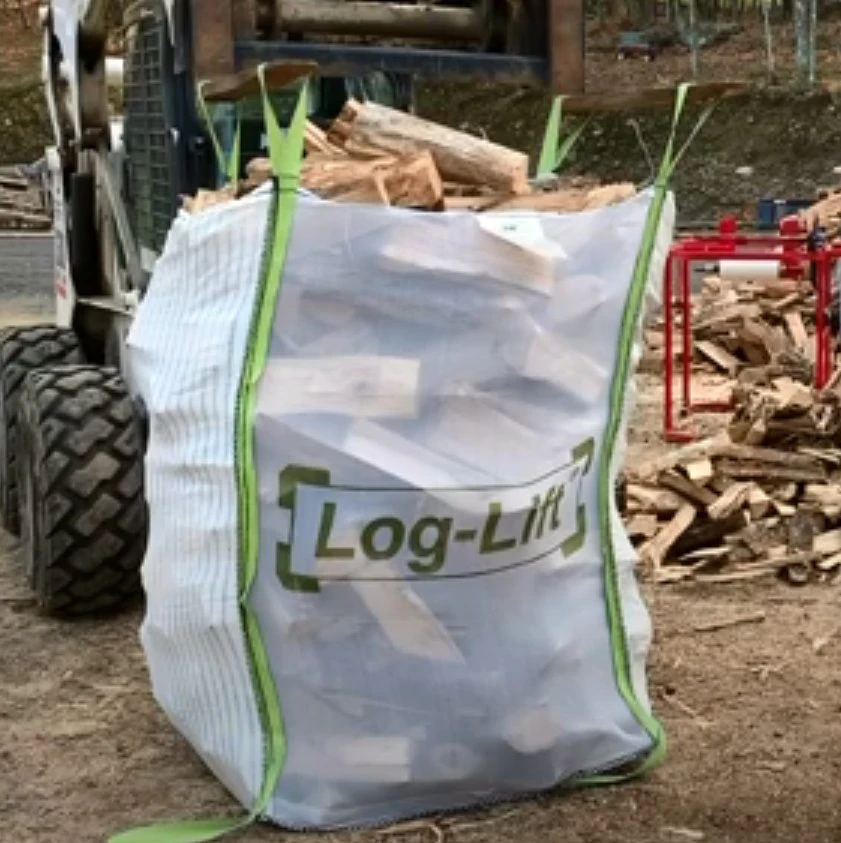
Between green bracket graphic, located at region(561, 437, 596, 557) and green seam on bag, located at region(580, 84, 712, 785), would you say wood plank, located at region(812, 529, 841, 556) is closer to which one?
green seam on bag, located at region(580, 84, 712, 785)

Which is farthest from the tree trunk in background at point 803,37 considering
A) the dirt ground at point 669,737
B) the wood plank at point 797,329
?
the dirt ground at point 669,737

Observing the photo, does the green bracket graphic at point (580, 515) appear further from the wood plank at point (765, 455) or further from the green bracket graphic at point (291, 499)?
the wood plank at point (765, 455)

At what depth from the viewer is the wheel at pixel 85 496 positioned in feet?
19.2

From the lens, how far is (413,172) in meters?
4.22

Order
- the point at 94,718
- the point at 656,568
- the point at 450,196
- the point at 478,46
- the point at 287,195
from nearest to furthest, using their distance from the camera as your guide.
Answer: the point at 287,195
the point at 450,196
the point at 94,718
the point at 478,46
the point at 656,568

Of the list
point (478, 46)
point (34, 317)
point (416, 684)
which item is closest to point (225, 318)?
point (416, 684)

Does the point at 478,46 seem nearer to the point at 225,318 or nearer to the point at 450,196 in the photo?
the point at 450,196

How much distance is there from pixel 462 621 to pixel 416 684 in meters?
0.19

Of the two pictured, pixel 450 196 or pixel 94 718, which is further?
pixel 94 718

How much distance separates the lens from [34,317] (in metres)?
15.6

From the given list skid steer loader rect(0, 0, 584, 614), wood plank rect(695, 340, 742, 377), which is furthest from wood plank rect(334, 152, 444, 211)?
wood plank rect(695, 340, 742, 377)

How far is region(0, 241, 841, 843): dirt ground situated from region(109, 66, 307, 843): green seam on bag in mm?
131

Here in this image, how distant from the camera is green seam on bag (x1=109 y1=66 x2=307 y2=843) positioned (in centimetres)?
388

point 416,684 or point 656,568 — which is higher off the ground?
point 416,684
